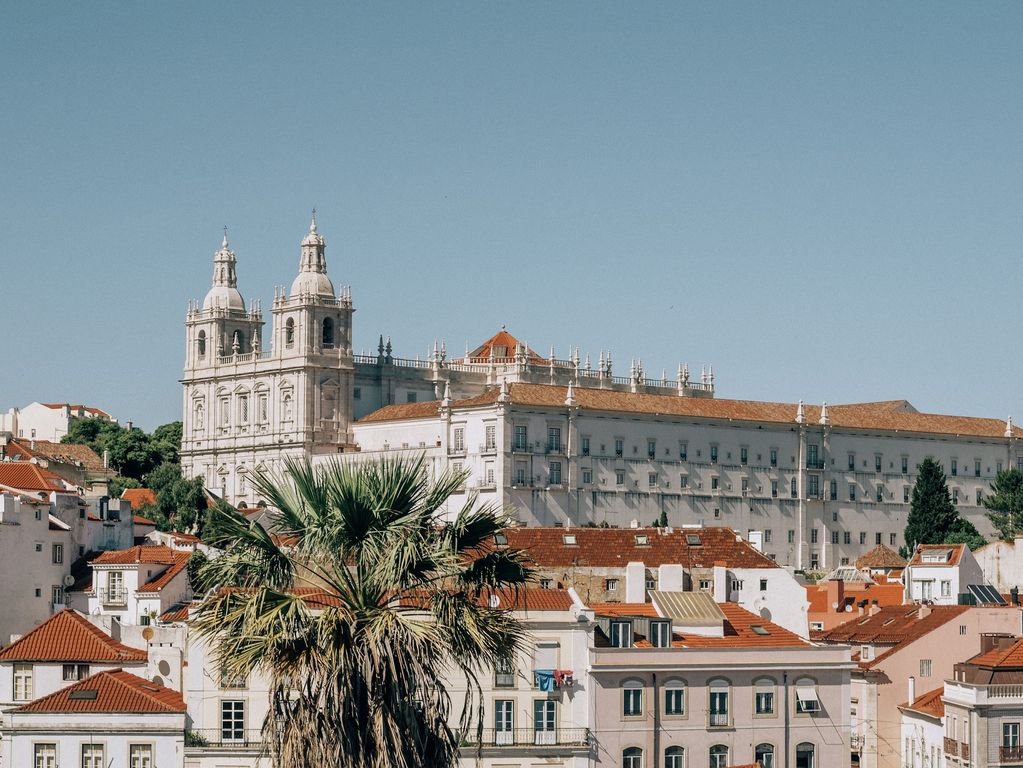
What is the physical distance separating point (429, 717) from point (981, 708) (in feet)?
92.3

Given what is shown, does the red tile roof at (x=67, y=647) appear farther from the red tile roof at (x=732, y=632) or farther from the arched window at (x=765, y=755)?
the arched window at (x=765, y=755)

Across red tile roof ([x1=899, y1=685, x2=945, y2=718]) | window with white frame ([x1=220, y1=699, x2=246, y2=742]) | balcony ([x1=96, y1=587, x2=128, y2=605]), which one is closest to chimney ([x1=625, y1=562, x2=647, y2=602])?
red tile roof ([x1=899, y1=685, x2=945, y2=718])

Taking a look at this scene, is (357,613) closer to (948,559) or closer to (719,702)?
(719,702)

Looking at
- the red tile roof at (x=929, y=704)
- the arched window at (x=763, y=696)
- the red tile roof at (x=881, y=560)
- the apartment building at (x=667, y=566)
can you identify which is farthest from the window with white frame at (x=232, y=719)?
the red tile roof at (x=881, y=560)

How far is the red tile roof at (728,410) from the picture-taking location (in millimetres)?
147500

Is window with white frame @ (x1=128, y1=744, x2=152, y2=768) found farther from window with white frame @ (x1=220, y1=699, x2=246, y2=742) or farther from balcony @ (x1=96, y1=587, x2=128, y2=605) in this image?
balcony @ (x1=96, y1=587, x2=128, y2=605)

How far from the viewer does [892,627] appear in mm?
70688

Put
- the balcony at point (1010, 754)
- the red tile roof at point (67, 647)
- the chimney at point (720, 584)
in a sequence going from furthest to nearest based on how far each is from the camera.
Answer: the chimney at point (720, 584) < the red tile roof at point (67, 647) < the balcony at point (1010, 754)

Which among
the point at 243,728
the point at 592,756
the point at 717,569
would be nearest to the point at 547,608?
the point at 592,756

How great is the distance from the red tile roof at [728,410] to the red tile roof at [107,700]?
93317 mm

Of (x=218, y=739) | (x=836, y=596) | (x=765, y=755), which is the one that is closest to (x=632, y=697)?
(x=765, y=755)

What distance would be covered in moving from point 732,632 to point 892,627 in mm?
15554

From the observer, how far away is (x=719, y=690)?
174 ft

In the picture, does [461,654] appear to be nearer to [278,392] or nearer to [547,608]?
[547,608]
